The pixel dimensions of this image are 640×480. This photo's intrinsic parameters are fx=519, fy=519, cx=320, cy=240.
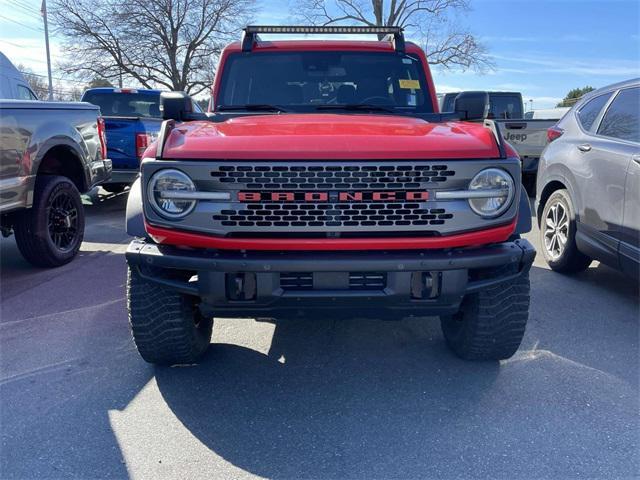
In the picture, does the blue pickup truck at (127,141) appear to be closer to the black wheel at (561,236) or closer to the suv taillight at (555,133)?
the suv taillight at (555,133)

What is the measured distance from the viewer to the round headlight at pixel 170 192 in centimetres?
248

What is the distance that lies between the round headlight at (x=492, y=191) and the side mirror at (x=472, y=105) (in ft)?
4.04

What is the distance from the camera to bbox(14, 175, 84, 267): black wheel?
512cm

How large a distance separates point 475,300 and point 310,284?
1.02 m

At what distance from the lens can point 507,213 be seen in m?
2.53

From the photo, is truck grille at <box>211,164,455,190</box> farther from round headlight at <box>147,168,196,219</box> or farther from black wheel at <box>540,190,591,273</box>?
black wheel at <box>540,190,591,273</box>

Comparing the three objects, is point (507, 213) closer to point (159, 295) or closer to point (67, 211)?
point (159, 295)

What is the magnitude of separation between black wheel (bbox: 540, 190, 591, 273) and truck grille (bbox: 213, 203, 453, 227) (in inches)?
115

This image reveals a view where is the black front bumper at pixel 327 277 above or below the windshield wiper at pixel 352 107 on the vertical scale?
below

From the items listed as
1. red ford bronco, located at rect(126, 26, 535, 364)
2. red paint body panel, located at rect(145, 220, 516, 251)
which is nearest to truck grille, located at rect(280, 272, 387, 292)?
red ford bronco, located at rect(126, 26, 535, 364)

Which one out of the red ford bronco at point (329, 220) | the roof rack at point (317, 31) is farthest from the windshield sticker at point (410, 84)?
the red ford bronco at point (329, 220)

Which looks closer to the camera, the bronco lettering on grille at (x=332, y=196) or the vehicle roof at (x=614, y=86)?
the bronco lettering on grille at (x=332, y=196)

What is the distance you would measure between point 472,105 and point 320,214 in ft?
5.76

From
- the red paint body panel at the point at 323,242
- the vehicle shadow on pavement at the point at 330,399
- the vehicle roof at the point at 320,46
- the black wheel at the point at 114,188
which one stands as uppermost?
the vehicle roof at the point at 320,46
